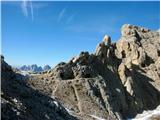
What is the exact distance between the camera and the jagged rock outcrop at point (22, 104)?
36.8 m

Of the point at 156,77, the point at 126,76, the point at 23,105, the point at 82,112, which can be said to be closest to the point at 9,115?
the point at 23,105

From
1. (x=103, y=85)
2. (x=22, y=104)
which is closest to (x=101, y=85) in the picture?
(x=103, y=85)

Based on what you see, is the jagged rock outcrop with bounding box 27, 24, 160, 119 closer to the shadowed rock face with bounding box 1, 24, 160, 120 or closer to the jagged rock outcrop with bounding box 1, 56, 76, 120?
the shadowed rock face with bounding box 1, 24, 160, 120

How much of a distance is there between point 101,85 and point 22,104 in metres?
33.6

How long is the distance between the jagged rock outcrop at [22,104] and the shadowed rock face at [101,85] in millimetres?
8749

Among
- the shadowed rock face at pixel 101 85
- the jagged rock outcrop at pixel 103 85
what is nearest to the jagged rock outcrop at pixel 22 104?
the shadowed rock face at pixel 101 85

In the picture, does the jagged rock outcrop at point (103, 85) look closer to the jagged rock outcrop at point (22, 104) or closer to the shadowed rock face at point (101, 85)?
the shadowed rock face at point (101, 85)

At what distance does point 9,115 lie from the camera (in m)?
35.5

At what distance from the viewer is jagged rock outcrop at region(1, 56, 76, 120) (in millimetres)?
36812

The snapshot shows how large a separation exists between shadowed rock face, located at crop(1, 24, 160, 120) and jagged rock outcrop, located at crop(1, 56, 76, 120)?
8749mm

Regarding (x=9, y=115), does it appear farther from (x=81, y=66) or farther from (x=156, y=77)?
(x=156, y=77)

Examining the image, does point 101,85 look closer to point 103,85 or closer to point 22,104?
point 103,85

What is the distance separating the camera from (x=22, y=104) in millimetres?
41500

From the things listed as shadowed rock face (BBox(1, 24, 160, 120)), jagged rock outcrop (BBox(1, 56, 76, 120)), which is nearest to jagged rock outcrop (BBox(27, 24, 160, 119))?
shadowed rock face (BBox(1, 24, 160, 120))
